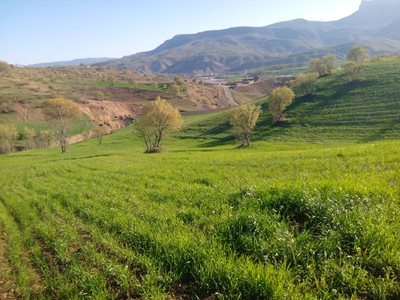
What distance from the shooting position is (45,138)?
123 meters

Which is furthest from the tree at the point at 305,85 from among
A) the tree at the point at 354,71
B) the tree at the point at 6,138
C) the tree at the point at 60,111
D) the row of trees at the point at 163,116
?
the tree at the point at 6,138

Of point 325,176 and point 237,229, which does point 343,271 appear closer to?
point 237,229

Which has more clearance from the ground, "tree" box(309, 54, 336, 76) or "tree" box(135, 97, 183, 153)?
"tree" box(309, 54, 336, 76)

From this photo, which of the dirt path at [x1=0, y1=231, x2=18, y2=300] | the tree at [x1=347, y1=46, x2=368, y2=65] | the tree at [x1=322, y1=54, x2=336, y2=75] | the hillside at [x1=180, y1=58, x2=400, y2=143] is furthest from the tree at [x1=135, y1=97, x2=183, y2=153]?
the tree at [x1=322, y1=54, x2=336, y2=75]

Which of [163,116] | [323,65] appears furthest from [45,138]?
[323,65]

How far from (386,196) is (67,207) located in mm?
14021

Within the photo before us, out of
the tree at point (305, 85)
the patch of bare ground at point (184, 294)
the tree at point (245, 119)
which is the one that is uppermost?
the tree at point (305, 85)

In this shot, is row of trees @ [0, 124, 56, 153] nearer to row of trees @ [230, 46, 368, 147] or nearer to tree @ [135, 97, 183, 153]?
tree @ [135, 97, 183, 153]

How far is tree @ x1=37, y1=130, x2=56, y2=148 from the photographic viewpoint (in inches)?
4813

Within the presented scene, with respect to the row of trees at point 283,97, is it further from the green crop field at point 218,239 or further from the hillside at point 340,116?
the green crop field at point 218,239

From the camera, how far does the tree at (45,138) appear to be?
122250 millimetres

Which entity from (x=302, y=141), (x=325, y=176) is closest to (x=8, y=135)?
(x=302, y=141)

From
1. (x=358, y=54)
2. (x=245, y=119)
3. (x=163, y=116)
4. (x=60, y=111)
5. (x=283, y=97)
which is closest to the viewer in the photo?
(x=163, y=116)

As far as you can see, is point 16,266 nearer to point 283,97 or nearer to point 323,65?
point 283,97
